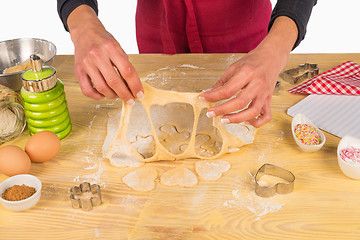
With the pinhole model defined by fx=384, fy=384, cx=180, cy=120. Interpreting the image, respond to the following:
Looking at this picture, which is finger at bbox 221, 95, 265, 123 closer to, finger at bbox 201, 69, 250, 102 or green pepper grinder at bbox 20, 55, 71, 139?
finger at bbox 201, 69, 250, 102

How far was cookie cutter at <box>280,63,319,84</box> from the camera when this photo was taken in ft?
4.04

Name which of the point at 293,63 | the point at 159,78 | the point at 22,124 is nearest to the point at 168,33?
the point at 159,78

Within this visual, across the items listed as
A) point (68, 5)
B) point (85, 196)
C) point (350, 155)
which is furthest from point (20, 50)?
point (350, 155)

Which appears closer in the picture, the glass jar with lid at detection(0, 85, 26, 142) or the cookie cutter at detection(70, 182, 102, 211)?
the cookie cutter at detection(70, 182, 102, 211)

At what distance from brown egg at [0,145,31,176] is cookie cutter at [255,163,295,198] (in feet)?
1.73

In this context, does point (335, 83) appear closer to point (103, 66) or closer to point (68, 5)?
point (103, 66)

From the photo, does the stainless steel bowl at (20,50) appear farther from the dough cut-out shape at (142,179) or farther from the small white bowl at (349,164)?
the small white bowl at (349,164)

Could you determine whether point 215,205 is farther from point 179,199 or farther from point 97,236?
point 97,236

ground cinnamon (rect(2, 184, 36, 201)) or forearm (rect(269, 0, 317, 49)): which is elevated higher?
forearm (rect(269, 0, 317, 49))

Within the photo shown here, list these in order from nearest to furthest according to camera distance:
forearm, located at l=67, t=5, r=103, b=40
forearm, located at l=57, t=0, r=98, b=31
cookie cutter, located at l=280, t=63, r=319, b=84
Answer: forearm, located at l=67, t=5, r=103, b=40 → forearm, located at l=57, t=0, r=98, b=31 → cookie cutter, located at l=280, t=63, r=319, b=84

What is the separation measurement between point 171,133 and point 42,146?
332 mm

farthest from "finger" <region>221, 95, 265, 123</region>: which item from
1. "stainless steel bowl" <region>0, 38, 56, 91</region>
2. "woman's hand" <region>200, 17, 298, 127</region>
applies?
"stainless steel bowl" <region>0, 38, 56, 91</region>

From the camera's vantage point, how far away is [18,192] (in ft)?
2.68

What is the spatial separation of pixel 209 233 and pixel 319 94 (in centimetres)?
64
